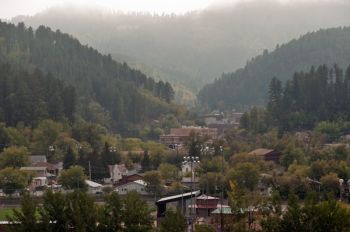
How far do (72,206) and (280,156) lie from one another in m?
50.3

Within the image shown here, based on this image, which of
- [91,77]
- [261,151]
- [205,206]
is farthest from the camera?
[91,77]

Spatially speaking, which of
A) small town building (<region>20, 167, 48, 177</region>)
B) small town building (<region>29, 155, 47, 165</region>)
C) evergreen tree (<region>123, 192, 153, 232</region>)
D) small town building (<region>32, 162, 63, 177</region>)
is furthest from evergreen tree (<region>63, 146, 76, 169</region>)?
evergreen tree (<region>123, 192, 153, 232</region>)

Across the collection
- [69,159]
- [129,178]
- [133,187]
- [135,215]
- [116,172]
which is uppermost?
[69,159]

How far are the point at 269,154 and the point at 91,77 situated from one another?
218 ft

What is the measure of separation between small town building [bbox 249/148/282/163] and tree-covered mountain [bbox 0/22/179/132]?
36729mm

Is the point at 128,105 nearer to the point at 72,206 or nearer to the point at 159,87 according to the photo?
the point at 159,87

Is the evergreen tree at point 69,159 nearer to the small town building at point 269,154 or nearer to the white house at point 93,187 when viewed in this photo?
the white house at point 93,187

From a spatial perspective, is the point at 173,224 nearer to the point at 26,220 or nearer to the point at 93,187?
the point at 26,220

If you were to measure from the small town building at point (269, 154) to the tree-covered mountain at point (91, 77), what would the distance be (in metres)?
36.7

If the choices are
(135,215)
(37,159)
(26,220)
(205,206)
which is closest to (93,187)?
(37,159)

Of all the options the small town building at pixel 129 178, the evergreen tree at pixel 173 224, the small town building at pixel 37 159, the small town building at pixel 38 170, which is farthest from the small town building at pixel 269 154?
the evergreen tree at pixel 173 224

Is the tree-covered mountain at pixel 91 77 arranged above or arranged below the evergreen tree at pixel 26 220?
above

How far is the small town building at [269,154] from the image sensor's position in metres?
89.5

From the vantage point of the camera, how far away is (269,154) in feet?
298
